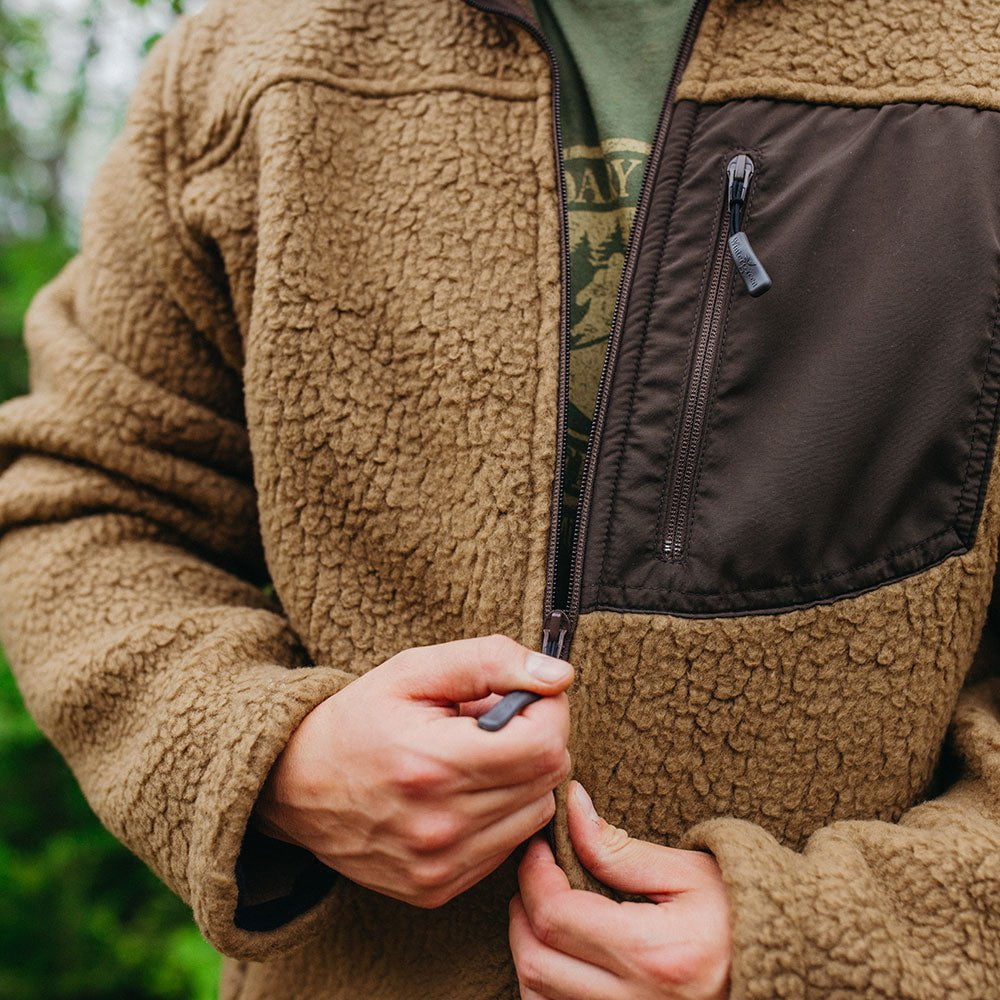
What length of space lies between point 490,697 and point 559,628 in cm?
13

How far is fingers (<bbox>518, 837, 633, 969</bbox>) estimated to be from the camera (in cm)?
104

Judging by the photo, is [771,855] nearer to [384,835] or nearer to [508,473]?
[384,835]

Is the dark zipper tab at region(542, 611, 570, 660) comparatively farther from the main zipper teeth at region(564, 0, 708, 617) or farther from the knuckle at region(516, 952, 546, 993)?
the knuckle at region(516, 952, 546, 993)

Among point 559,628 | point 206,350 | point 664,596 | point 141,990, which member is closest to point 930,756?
point 664,596

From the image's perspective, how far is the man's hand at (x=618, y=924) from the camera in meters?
1.00

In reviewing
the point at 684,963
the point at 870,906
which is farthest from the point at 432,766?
the point at 870,906

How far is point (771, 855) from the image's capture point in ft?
3.42

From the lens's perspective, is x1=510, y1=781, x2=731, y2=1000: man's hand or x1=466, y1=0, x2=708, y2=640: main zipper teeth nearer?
x1=510, y1=781, x2=731, y2=1000: man's hand

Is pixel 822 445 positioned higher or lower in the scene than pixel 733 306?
lower

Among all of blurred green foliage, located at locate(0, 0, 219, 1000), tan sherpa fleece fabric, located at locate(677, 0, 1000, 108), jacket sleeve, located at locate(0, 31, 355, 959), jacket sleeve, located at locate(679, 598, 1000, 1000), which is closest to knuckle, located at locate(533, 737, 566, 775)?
jacket sleeve, located at locate(679, 598, 1000, 1000)

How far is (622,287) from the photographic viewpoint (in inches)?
47.8

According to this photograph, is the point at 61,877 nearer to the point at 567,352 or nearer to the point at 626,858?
the point at 626,858

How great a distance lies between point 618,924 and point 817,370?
718 millimetres

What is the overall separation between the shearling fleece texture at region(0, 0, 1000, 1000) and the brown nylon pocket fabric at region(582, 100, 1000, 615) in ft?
0.19
